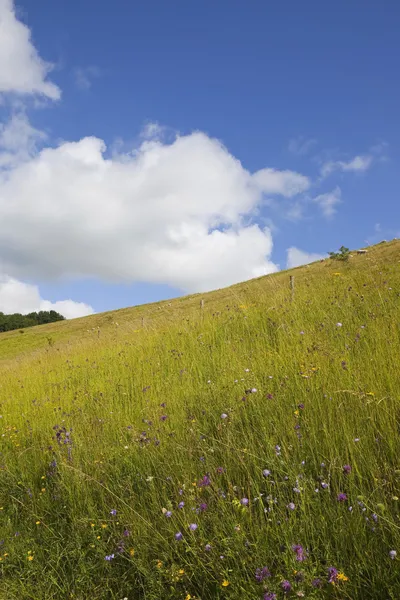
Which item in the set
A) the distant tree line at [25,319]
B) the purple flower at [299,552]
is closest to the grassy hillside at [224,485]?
the purple flower at [299,552]

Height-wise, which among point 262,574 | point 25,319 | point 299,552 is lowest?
point 262,574

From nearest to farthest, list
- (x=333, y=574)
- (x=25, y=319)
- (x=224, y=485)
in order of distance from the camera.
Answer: (x=333, y=574)
(x=224, y=485)
(x=25, y=319)

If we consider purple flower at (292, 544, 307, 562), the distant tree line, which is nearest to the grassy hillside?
purple flower at (292, 544, 307, 562)

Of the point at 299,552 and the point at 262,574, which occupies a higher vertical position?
the point at 299,552

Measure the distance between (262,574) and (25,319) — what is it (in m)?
84.4

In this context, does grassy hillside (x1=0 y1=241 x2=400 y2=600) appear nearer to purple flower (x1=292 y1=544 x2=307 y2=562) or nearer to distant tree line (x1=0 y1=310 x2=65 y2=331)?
purple flower (x1=292 y1=544 x2=307 y2=562)

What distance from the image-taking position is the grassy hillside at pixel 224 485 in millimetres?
1897

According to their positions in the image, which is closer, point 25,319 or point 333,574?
point 333,574

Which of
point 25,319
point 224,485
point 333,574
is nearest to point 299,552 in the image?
point 333,574

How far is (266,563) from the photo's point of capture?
1888 mm

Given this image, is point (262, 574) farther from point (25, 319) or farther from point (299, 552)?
point (25, 319)

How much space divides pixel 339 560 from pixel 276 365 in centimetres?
241

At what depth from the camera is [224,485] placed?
261cm

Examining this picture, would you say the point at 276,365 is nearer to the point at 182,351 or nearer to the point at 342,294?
the point at 182,351
